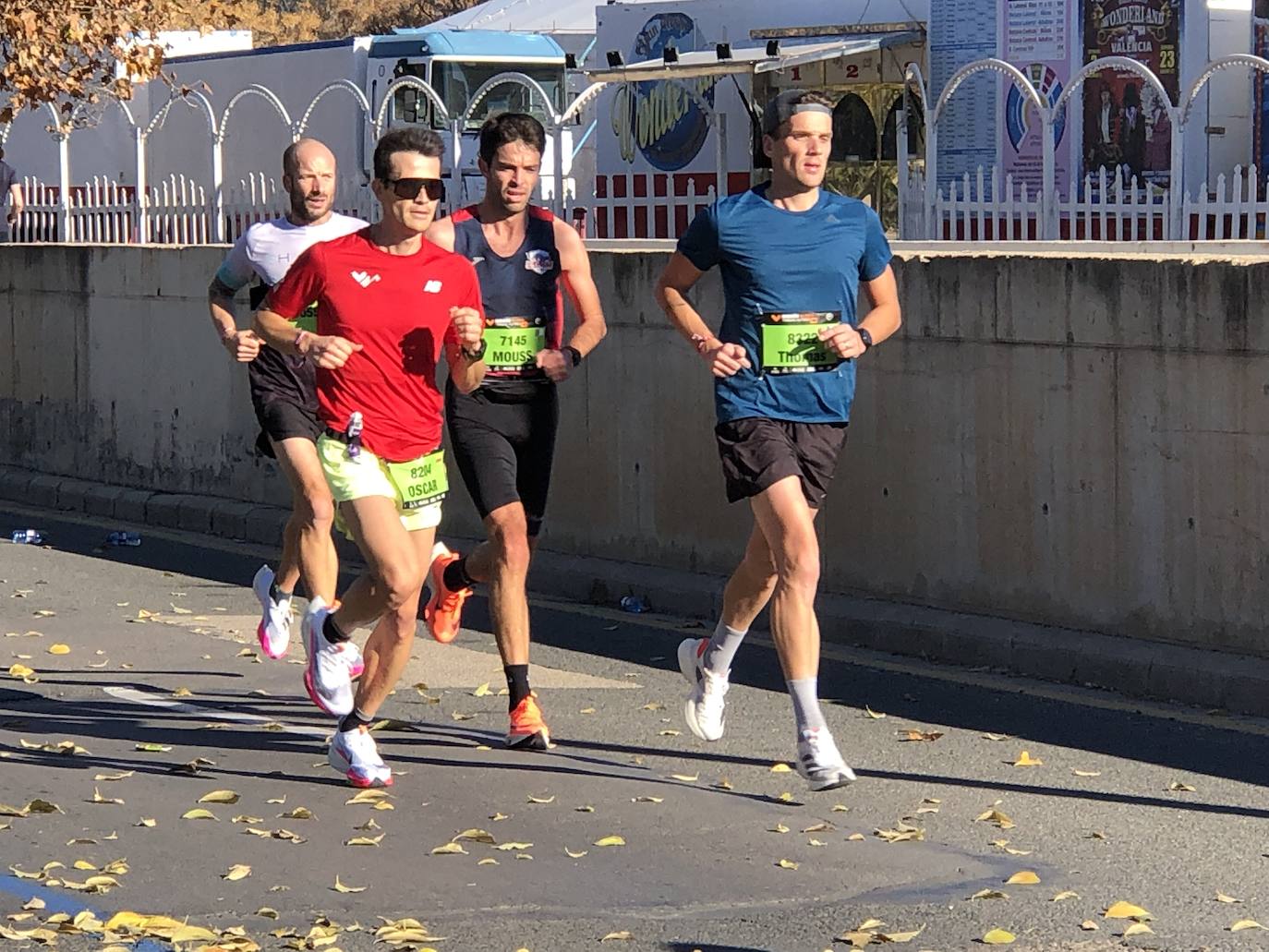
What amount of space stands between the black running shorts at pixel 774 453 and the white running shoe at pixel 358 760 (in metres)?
1.34

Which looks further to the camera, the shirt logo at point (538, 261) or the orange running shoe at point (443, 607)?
the orange running shoe at point (443, 607)

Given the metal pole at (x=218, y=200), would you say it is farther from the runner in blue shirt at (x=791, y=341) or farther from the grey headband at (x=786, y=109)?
the grey headband at (x=786, y=109)

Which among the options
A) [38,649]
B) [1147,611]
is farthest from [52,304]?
[1147,611]

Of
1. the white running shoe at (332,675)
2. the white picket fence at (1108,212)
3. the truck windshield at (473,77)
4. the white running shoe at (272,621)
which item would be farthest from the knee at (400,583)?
the truck windshield at (473,77)

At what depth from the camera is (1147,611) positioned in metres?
9.45

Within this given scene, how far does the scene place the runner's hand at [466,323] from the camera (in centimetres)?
722

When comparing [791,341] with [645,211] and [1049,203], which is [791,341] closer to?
[1049,203]

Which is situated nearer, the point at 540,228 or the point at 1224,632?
the point at 540,228

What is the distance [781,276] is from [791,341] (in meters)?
0.20

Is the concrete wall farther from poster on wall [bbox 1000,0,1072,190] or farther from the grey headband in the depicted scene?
poster on wall [bbox 1000,0,1072,190]

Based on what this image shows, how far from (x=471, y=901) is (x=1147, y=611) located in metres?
4.23

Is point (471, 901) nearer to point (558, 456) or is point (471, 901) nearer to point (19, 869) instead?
point (19, 869)

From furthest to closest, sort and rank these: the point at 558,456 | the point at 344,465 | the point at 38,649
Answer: the point at 558,456 < the point at 38,649 < the point at 344,465

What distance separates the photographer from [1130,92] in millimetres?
16922
